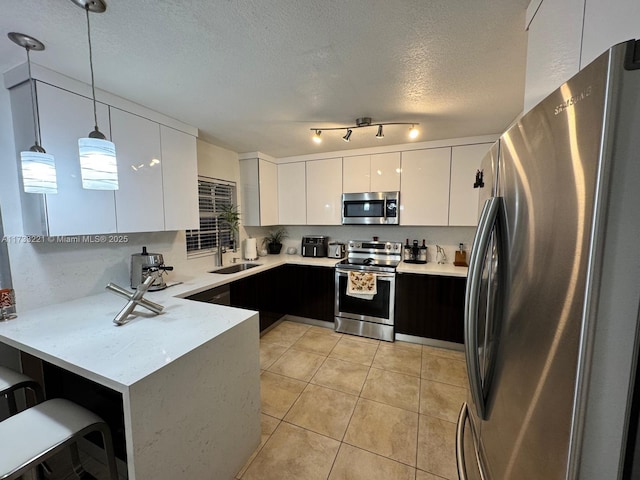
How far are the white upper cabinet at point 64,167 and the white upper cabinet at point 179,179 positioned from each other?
0.51 m

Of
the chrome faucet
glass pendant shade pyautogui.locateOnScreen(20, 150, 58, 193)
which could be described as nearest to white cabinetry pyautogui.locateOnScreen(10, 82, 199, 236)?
glass pendant shade pyautogui.locateOnScreen(20, 150, 58, 193)

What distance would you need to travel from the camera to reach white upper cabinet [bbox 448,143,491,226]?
2.89 metres

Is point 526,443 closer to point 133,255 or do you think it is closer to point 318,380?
point 318,380

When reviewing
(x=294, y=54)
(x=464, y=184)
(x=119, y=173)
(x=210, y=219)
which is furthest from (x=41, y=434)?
(x=464, y=184)

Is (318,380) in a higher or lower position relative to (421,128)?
lower

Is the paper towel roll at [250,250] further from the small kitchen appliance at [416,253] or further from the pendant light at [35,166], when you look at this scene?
the pendant light at [35,166]

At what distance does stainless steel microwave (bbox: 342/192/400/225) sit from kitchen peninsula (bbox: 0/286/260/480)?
7.15 feet

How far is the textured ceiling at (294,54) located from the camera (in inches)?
45.0

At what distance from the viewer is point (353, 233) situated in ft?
12.5

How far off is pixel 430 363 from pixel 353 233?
1.92 metres

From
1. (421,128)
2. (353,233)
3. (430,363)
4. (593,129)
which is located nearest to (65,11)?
(593,129)

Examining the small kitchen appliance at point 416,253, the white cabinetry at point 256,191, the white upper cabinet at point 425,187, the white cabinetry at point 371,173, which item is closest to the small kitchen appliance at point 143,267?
the white cabinetry at point 256,191

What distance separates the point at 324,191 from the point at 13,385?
3.15 m

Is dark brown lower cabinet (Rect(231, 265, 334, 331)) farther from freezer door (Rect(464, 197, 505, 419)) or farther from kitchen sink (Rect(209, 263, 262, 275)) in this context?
freezer door (Rect(464, 197, 505, 419))
